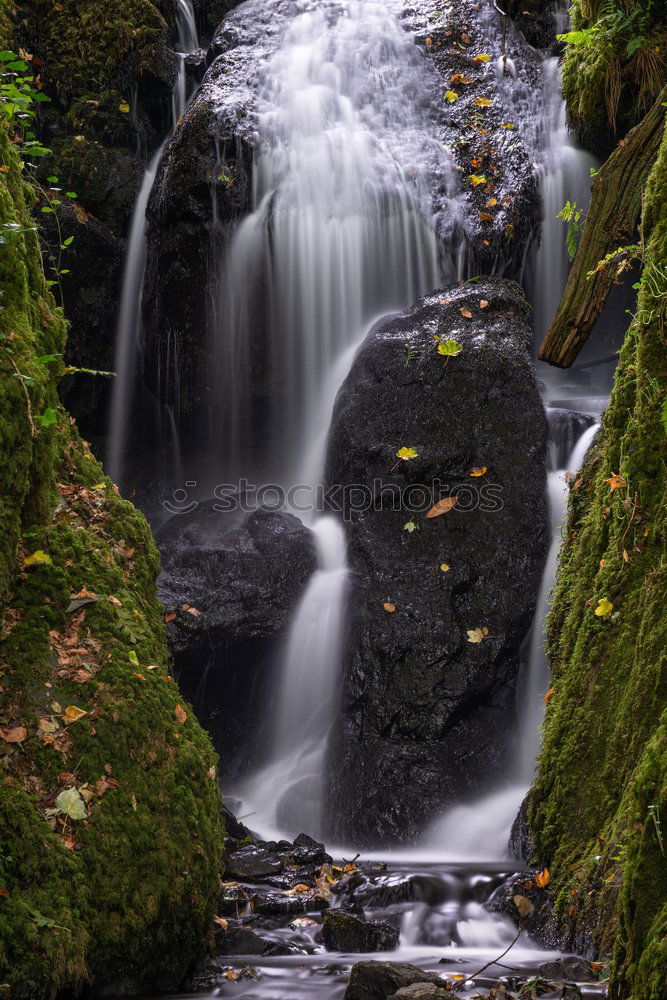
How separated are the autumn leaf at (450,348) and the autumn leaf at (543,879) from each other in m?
4.59

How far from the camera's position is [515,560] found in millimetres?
7090

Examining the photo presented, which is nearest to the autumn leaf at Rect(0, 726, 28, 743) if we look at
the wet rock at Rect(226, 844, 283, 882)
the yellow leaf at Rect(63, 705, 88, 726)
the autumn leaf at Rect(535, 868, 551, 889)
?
the yellow leaf at Rect(63, 705, 88, 726)

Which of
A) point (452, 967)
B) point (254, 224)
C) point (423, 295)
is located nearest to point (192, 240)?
point (254, 224)

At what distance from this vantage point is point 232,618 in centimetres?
757

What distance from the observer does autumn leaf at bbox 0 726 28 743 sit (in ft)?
10.6

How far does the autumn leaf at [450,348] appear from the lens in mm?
7699

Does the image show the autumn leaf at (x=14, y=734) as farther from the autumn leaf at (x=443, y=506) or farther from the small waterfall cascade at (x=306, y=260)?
the small waterfall cascade at (x=306, y=260)

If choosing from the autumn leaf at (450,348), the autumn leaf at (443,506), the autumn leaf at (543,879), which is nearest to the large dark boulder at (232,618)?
the autumn leaf at (443,506)

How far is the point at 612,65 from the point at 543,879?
24.4 feet

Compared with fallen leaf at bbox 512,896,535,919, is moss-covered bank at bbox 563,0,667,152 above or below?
above

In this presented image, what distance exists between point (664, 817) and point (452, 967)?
197 centimetres

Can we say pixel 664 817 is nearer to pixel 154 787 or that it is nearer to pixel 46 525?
pixel 154 787

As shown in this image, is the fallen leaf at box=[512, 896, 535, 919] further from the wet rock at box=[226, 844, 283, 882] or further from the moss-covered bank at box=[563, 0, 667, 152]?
the moss-covered bank at box=[563, 0, 667, 152]

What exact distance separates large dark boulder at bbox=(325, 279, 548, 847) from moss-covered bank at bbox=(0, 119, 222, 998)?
2892 millimetres
